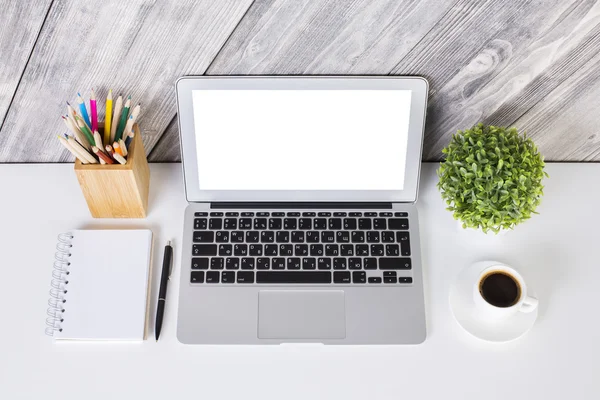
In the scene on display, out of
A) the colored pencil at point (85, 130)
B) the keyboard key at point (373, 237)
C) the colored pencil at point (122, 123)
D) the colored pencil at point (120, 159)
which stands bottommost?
the keyboard key at point (373, 237)

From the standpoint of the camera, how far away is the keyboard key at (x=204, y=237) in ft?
3.13

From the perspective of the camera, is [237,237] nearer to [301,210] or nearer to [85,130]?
[301,210]

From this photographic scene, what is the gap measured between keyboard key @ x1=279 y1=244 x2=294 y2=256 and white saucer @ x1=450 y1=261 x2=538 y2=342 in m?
0.27

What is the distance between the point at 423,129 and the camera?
94cm

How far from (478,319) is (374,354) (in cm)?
17

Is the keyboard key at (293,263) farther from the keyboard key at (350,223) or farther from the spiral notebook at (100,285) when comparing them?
the spiral notebook at (100,285)

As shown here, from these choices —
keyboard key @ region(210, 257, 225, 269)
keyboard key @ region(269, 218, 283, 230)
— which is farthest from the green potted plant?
keyboard key @ region(210, 257, 225, 269)

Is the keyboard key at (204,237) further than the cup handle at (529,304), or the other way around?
the keyboard key at (204,237)

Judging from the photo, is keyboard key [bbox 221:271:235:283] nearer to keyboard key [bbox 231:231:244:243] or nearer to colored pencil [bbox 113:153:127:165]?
keyboard key [bbox 231:231:244:243]

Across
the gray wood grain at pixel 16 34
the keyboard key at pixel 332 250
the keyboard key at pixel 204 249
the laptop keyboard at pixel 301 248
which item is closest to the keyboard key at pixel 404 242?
the laptop keyboard at pixel 301 248

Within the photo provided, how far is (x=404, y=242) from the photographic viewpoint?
947 mm

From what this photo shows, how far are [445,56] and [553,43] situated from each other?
16 cm

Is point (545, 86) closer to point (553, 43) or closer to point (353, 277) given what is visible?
point (553, 43)

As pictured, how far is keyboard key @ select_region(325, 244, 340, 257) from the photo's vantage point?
3.08 feet
